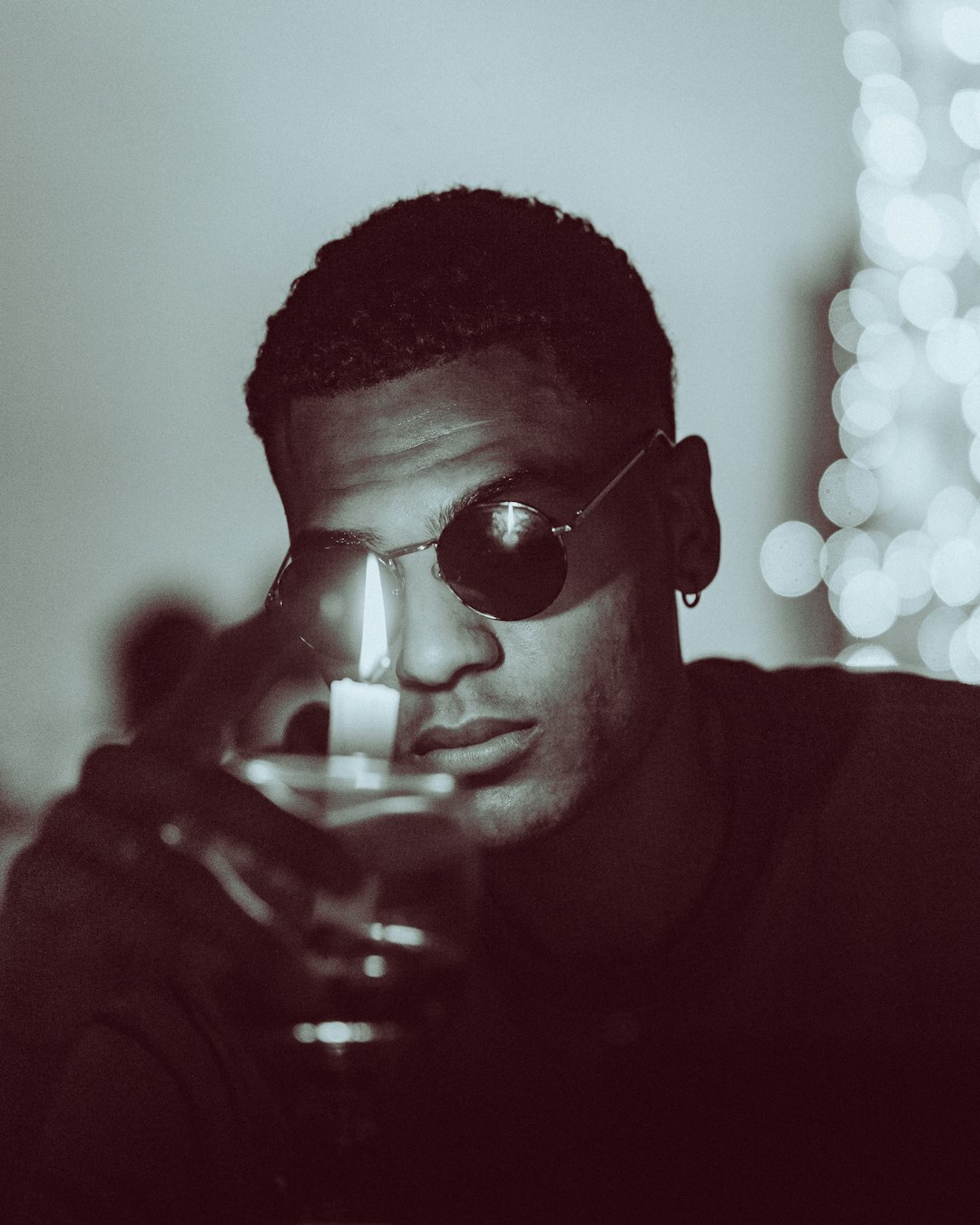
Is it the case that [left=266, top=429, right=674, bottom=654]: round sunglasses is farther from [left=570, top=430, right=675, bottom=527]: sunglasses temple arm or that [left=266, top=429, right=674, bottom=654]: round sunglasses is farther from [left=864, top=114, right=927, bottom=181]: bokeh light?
[left=864, top=114, right=927, bottom=181]: bokeh light

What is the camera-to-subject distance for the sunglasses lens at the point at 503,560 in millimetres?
1296

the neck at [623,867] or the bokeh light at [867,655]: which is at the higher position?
the bokeh light at [867,655]

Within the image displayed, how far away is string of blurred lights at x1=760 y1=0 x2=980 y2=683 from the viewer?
2965 millimetres

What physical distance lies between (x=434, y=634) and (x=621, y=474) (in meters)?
0.36

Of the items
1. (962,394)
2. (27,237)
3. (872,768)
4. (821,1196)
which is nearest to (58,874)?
(821,1196)

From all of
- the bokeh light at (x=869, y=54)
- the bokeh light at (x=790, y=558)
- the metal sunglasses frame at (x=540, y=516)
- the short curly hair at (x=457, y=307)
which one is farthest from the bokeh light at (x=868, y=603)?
the metal sunglasses frame at (x=540, y=516)

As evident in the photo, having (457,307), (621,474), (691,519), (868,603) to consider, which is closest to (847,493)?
(868,603)

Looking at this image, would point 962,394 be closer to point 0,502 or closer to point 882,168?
point 882,168

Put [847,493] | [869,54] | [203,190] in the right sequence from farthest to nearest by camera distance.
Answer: [847,493] < [869,54] < [203,190]

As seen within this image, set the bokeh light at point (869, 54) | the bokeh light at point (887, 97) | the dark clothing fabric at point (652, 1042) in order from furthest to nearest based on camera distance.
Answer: the bokeh light at point (887, 97)
the bokeh light at point (869, 54)
the dark clothing fabric at point (652, 1042)

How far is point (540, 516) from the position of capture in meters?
1.33

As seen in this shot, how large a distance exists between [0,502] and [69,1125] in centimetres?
98

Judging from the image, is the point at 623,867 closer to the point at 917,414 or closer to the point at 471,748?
the point at 471,748

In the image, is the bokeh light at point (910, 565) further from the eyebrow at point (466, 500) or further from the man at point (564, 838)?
the eyebrow at point (466, 500)
